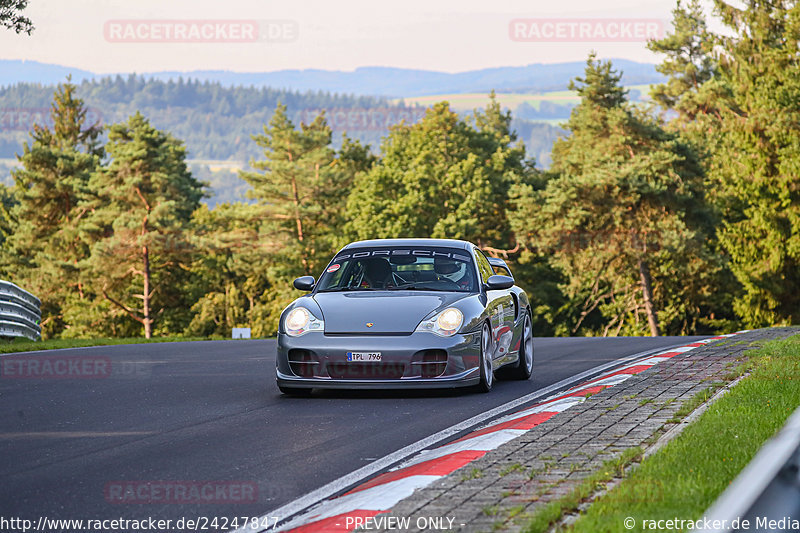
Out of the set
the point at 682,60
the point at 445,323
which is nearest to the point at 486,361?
the point at 445,323

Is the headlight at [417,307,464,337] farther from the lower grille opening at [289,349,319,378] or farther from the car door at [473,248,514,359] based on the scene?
the lower grille opening at [289,349,319,378]

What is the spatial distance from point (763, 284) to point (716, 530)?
188ft

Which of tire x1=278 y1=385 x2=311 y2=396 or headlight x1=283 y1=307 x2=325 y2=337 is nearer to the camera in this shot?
headlight x1=283 y1=307 x2=325 y2=337

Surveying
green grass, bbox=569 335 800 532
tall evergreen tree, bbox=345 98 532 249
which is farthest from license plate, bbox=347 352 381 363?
tall evergreen tree, bbox=345 98 532 249

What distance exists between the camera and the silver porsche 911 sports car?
382 inches

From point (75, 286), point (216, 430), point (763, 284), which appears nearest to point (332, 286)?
point (216, 430)

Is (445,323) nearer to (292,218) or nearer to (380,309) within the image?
(380,309)

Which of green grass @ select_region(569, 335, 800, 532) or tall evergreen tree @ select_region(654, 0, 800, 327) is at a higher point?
tall evergreen tree @ select_region(654, 0, 800, 327)

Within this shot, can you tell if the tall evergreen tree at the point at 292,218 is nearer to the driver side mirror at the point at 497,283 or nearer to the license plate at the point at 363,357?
the driver side mirror at the point at 497,283

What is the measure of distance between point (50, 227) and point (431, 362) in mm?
77918

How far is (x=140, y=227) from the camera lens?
69.1 m

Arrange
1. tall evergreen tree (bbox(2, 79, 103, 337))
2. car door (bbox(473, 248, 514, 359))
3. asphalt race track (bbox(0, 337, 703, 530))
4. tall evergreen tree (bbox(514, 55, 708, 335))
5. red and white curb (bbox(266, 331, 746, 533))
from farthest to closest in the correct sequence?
tall evergreen tree (bbox(2, 79, 103, 337)), tall evergreen tree (bbox(514, 55, 708, 335)), car door (bbox(473, 248, 514, 359)), asphalt race track (bbox(0, 337, 703, 530)), red and white curb (bbox(266, 331, 746, 533))

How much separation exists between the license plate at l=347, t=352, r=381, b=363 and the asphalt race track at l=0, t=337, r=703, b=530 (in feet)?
1.30

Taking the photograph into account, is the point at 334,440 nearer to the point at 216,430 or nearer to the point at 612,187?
the point at 216,430
